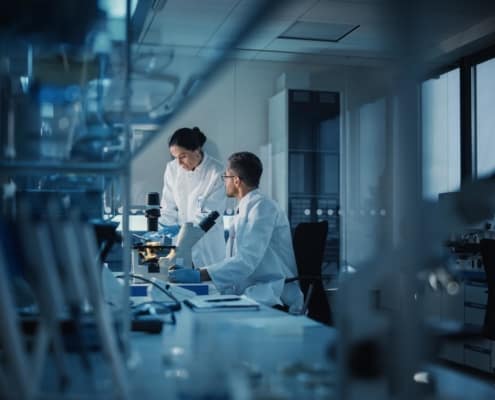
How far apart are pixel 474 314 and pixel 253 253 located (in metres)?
2.14

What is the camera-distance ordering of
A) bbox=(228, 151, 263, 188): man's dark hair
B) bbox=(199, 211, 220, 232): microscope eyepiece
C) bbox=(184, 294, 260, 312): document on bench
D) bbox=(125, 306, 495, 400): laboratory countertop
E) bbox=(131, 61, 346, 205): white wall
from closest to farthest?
1. bbox=(125, 306, 495, 400): laboratory countertop
2. bbox=(184, 294, 260, 312): document on bench
3. bbox=(199, 211, 220, 232): microscope eyepiece
4. bbox=(228, 151, 263, 188): man's dark hair
5. bbox=(131, 61, 346, 205): white wall

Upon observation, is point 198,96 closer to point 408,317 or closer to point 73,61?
point 73,61

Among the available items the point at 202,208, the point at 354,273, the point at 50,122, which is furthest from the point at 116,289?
the point at 202,208

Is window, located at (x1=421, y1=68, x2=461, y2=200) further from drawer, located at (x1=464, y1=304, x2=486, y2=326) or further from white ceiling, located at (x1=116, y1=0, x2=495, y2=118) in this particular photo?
drawer, located at (x1=464, y1=304, x2=486, y2=326)

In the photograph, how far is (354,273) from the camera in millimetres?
645

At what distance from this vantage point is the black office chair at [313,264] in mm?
3572

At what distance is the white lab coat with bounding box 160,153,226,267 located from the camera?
13.4 ft

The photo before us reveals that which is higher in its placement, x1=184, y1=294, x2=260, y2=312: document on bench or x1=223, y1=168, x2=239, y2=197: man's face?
x1=223, y1=168, x2=239, y2=197: man's face

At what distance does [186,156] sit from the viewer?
4133 millimetres

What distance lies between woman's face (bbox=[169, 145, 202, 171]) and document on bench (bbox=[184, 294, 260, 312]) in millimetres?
2074

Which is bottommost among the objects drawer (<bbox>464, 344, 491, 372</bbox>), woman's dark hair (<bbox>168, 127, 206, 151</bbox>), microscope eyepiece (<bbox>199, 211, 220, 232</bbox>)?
drawer (<bbox>464, 344, 491, 372</bbox>)

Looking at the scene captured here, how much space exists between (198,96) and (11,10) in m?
0.33

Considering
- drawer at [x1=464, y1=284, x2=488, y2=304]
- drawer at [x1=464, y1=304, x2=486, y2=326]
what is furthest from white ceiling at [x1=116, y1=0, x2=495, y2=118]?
drawer at [x1=464, y1=304, x2=486, y2=326]

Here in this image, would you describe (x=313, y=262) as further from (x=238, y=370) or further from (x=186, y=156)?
(x=238, y=370)
